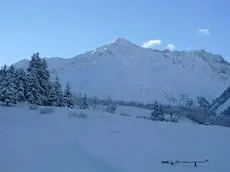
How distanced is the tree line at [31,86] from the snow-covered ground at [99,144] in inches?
454

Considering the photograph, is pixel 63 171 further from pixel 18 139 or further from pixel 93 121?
pixel 93 121

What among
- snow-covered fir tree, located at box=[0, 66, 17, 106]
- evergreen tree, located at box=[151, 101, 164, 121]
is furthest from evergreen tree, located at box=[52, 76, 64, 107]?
evergreen tree, located at box=[151, 101, 164, 121]

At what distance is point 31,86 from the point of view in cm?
5000

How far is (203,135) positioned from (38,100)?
24239 mm

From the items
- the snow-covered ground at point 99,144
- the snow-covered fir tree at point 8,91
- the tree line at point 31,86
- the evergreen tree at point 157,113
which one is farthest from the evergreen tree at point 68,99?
the snow-covered ground at point 99,144

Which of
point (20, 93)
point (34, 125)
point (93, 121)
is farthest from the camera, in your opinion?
point (20, 93)

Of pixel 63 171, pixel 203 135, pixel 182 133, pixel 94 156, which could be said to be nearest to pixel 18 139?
pixel 94 156

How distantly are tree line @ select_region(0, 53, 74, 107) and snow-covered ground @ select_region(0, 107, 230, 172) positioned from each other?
11.5 metres

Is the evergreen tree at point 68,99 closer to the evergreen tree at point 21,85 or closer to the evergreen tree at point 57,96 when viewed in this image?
the evergreen tree at point 57,96

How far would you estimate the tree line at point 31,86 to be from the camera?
46.6 metres

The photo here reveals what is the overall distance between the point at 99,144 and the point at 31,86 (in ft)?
90.5

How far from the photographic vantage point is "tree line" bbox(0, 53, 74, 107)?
4659 centimetres

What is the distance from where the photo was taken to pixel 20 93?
4884cm

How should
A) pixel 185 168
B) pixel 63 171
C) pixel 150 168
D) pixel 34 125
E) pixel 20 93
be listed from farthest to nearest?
pixel 20 93, pixel 34 125, pixel 185 168, pixel 150 168, pixel 63 171
